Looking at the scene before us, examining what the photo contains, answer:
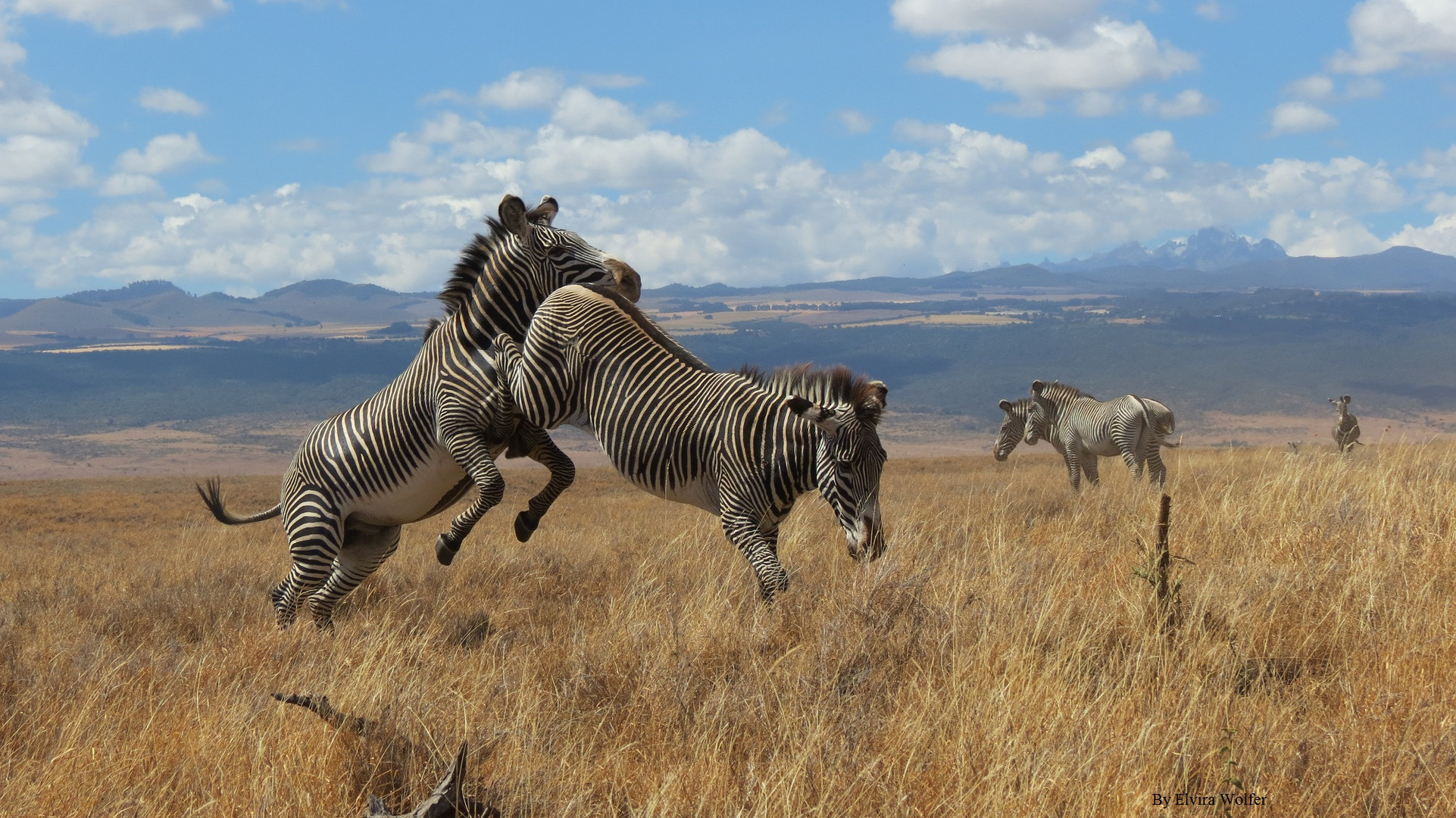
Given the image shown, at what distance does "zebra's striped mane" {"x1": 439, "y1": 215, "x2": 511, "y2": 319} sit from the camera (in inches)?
251

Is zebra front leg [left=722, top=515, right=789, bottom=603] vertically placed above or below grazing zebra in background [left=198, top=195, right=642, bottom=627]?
below

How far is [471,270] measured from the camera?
6.54 metres

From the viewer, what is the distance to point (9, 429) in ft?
484

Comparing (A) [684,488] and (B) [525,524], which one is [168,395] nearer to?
(B) [525,524]

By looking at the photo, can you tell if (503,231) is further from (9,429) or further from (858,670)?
(9,429)

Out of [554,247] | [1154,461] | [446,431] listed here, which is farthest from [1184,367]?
[446,431]

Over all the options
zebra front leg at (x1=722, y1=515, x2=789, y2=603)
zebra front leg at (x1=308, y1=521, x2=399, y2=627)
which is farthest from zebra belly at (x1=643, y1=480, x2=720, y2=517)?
zebra front leg at (x1=308, y1=521, x2=399, y2=627)

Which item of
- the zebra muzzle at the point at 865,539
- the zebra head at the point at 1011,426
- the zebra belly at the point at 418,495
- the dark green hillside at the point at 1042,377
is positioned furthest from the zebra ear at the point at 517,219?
the dark green hillside at the point at 1042,377

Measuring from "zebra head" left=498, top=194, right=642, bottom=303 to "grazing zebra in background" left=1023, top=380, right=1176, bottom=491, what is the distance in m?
12.8

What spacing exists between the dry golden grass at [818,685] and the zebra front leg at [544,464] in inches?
25.0

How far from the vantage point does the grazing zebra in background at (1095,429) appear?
1786cm

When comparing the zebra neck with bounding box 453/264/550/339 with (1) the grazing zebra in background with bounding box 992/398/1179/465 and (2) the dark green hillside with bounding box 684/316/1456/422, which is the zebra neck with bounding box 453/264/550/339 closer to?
A: (1) the grazing zebra in background with bounding box 992/398/1179/465

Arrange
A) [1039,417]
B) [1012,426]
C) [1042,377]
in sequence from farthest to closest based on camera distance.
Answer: [1042,377] → [1012,426] → [1039,417]

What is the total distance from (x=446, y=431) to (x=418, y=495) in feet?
2.18
